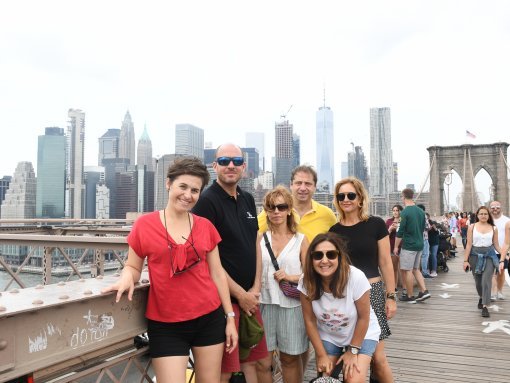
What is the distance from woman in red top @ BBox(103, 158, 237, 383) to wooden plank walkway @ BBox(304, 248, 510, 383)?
2.25 metres

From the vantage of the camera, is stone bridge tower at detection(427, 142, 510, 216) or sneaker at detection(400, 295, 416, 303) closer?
sneaker at detection(400, 295, 416, 303)

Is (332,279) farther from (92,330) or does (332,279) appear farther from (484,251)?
(484,251)

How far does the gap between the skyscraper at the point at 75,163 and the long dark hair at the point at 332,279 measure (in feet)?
256

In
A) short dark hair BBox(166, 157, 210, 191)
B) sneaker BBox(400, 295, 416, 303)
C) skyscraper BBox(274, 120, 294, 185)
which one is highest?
skyscraper BBox(274, 120, 294, 185)

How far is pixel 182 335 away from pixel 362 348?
→ 1246 mm

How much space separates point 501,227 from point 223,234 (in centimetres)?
556

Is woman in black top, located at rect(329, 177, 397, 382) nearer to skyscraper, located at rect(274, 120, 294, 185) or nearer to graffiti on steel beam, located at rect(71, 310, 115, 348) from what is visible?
graffiti on steel beam, located at rect(71, 310, 115, 348)

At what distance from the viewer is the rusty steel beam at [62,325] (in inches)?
57.4

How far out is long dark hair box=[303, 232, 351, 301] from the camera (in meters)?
2.53

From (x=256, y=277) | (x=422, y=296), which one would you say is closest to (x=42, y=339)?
(x=256, y=277)

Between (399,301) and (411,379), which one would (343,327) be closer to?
(411,379)

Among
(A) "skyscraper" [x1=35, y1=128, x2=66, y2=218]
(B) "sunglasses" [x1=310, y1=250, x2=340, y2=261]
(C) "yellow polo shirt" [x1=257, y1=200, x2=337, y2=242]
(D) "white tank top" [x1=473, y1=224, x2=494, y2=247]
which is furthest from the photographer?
(A) "skyscraper" [x1=35, y1=128, x2=66, y2=218]

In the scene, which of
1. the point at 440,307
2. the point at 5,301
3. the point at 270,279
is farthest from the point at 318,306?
the point at 440,307

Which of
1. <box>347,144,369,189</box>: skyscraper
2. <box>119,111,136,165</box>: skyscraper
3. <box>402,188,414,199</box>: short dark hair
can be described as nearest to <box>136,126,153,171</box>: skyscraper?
<box>119,111,136,165</box>: skyscraper
